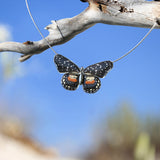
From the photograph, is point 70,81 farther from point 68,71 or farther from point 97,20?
point 97,20

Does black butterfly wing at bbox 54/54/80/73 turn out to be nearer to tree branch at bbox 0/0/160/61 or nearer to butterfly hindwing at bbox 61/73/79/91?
butterfly hindwing at bbox 61/73/79/91

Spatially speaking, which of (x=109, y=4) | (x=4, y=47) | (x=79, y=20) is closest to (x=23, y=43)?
(x=4, y=47)

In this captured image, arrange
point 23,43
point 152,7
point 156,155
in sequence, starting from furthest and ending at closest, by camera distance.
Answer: point 156,155
point 23,43
point 152,7

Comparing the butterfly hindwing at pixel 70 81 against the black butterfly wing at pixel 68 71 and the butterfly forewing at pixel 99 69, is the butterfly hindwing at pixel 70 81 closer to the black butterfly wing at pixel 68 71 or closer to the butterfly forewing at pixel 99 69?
the black butterfly wing at pixel 68 71

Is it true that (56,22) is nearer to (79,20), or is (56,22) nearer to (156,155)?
(79,20)

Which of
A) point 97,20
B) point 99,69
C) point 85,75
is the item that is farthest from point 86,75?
point 97,20

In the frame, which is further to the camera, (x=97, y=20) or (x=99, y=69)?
(x=97, y=20)

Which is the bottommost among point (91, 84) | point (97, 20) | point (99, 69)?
point (91, 84)

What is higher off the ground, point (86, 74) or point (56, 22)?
point (56, 22)
